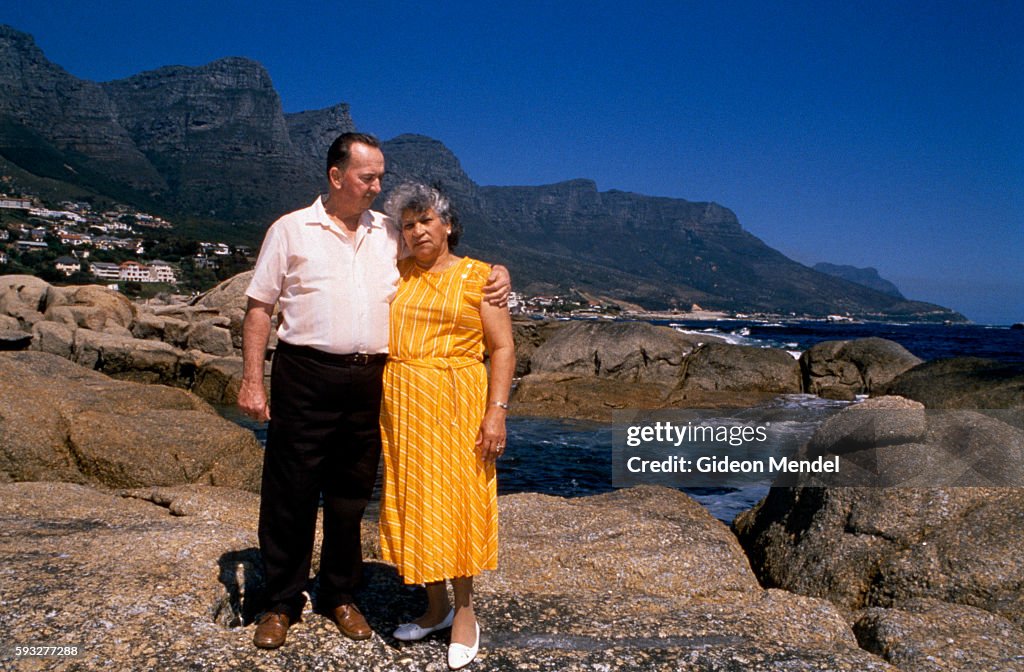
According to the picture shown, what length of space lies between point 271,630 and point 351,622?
410 mm

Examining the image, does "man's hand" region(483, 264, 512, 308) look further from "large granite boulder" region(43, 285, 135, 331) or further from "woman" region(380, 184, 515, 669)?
"large granite boulder" region(43, 285, 135, 331)

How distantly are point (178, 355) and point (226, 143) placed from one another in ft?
457

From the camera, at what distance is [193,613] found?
12.1 ft

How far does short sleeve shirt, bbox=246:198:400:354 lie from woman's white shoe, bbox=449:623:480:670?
1538mm

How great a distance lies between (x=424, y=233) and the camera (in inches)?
146

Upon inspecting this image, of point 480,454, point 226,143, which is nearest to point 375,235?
point 480,454

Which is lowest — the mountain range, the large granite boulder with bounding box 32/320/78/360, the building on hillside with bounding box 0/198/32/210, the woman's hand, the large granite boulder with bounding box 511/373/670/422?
the large granite boulder with bounding box 511/373/670/422

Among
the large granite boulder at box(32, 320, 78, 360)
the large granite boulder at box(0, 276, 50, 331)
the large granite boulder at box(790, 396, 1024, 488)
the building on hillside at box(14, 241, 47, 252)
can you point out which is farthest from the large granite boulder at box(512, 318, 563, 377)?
the building on hillside at box(14, 241, 47, 252)

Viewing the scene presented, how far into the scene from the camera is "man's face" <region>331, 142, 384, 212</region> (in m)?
3.73

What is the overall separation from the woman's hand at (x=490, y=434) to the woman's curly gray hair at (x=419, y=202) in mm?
999

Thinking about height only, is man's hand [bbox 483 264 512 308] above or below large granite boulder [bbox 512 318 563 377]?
above

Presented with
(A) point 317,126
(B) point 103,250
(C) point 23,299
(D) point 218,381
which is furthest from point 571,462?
(A) point 317,126

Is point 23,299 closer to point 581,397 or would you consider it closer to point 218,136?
point 581,397

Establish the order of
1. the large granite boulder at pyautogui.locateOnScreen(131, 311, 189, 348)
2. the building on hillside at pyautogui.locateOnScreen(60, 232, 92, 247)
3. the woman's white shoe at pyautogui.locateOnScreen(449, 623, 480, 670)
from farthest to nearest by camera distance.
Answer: the building on hillside at pyautogui.locateOnScreen(60, 232, 92, 247), the large granite boulder at pyautogui.locateOnScreen(131, 311, 189, 348), the woman's white shoe at pyautogui.locateOnScreen(449, 623, 480, 670)
